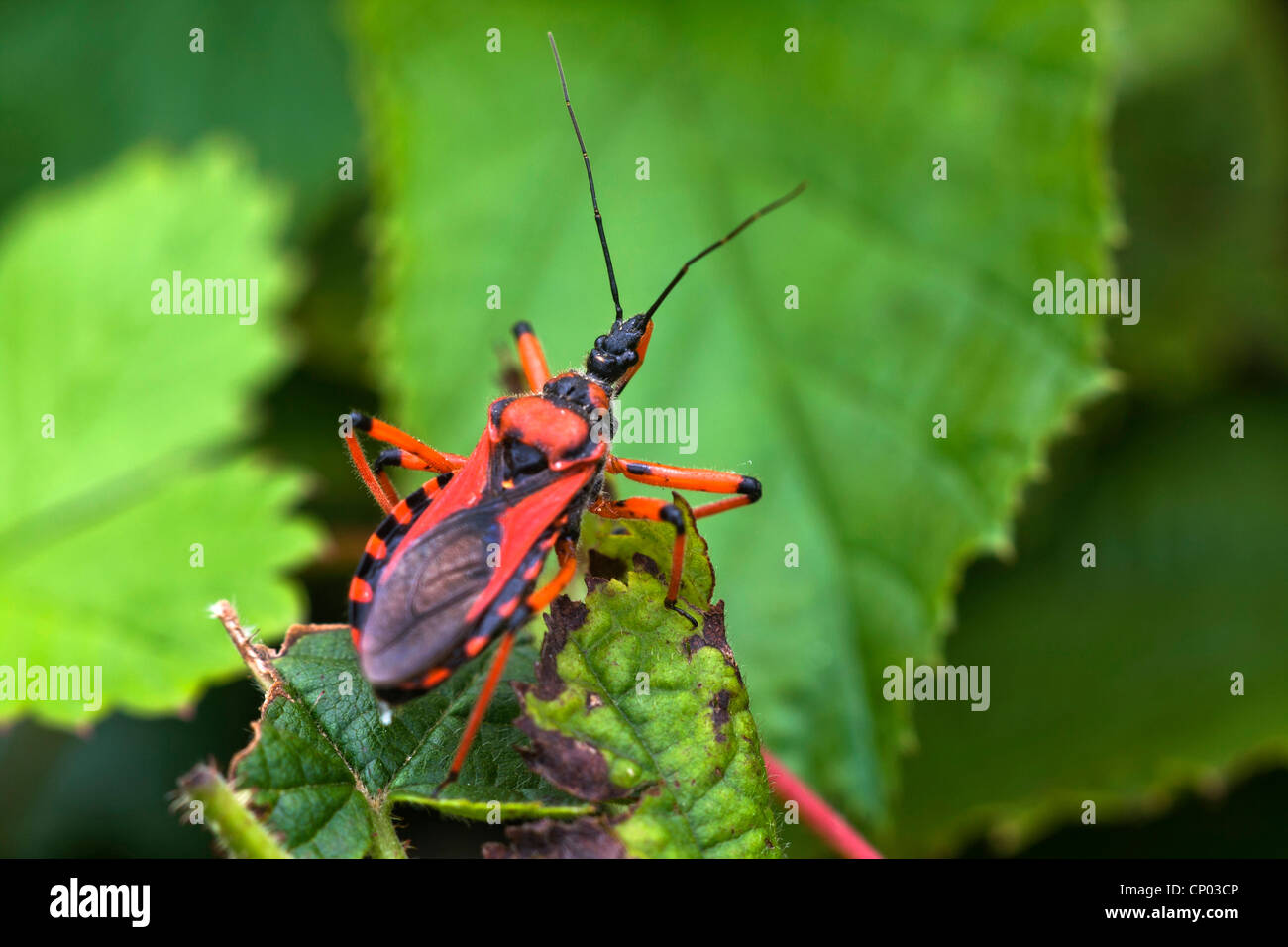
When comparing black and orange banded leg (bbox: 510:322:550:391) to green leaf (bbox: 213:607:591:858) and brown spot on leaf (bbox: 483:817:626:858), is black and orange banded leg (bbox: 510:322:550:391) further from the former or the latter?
brown spot on leaf (bbox: 483:817:626:858)

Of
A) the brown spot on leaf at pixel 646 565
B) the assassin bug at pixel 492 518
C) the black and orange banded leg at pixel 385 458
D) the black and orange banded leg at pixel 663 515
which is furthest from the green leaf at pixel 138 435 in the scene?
the brown spot on leaf at pixel 646 565

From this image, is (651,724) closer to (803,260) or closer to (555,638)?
(555,638)

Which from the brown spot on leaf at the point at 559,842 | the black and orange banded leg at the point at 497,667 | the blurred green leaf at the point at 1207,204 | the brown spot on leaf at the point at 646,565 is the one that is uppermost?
the blurred green leaf at the point at 1207,204

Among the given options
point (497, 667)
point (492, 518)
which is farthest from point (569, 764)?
point (492, 518)

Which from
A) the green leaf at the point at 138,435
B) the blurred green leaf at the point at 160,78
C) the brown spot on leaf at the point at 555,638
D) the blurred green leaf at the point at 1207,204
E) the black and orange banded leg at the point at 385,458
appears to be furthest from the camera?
the blurred green leaf at the point at 160,78

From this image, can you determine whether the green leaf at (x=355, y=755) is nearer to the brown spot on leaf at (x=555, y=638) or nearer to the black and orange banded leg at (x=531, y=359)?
the brown spot on leaf at (x=555, y=638)
